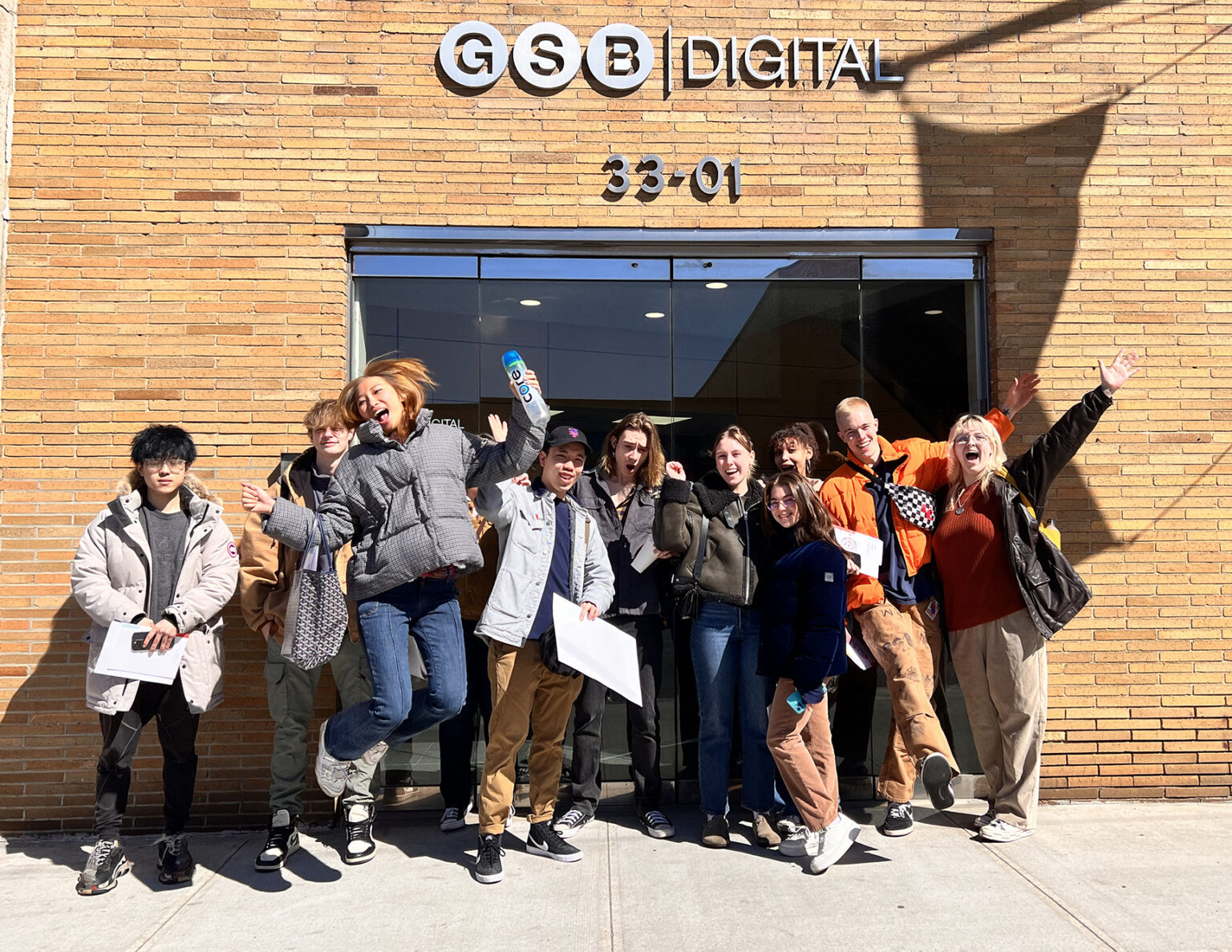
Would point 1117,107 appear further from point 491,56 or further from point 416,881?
point 416,881

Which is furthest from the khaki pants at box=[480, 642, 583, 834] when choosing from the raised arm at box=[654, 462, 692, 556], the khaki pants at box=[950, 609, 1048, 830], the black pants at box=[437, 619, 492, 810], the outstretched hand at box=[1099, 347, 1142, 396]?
the outstretched hand at box=[1099, 347, 1142, 396]

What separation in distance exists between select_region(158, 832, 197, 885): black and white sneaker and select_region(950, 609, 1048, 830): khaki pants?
160 inches

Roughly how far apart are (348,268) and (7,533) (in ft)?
8.25

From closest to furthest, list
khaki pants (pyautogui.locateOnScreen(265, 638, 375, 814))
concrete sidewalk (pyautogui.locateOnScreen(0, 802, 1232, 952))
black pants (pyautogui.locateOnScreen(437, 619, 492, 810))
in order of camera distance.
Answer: concrete sidewalk (pyautogui.locateOnScreen(0, 802, 1232, 952)) < khaki pants (pyautogui.locateOnScreen(265, 638, 375, 814)) < black pants (pyautogui.locateOnScreen(437, 619, 492, 810))

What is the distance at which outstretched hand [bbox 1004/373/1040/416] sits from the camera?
5.79 metres

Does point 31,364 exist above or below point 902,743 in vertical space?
above

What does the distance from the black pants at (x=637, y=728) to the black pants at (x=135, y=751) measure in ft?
6.50

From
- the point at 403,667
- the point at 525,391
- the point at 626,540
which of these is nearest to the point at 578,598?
the point at 626,540

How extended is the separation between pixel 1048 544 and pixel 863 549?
981 millimetres

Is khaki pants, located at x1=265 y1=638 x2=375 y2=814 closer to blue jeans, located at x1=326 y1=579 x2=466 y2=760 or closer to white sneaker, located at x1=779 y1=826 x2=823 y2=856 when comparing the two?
blue jeans, located at x1=326 y1=579 x2=466 y2=760

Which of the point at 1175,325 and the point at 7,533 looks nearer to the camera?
the point at 7,533

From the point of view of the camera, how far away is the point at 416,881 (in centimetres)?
472

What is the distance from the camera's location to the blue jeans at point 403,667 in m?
4.29

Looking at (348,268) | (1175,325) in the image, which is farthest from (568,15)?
(1175,325)
